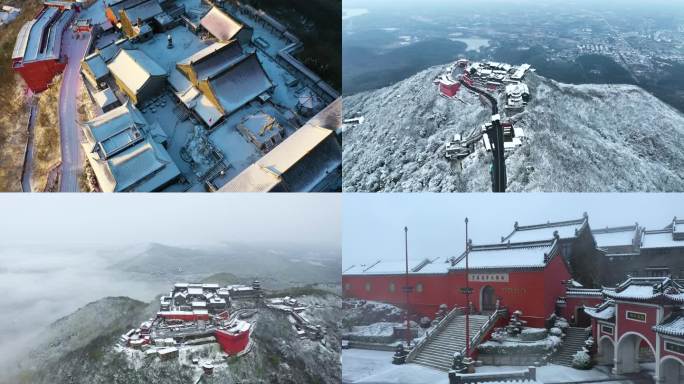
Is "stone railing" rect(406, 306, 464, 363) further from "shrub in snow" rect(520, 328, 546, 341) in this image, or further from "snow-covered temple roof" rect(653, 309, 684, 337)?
"snow-covered temple roof" rect(653, 309, 684, 337)

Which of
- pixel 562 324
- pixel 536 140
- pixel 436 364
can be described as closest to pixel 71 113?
pixel 436 364

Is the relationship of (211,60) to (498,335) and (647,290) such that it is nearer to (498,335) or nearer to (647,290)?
(498,335)

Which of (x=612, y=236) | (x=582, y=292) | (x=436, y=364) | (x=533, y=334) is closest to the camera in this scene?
(x=436, y=364)

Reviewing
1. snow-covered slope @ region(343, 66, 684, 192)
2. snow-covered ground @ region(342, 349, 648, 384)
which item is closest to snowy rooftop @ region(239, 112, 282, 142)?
snow-covered slope @ region(343, 66, 684, 192)

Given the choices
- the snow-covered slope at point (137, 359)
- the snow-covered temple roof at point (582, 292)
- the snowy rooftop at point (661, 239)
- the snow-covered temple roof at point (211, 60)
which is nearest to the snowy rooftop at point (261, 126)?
the snow-covered temple roof at point (211, 60)

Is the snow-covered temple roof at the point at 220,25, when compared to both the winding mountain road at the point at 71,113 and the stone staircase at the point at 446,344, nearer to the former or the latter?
the winding mountain road at the point at 71,113
